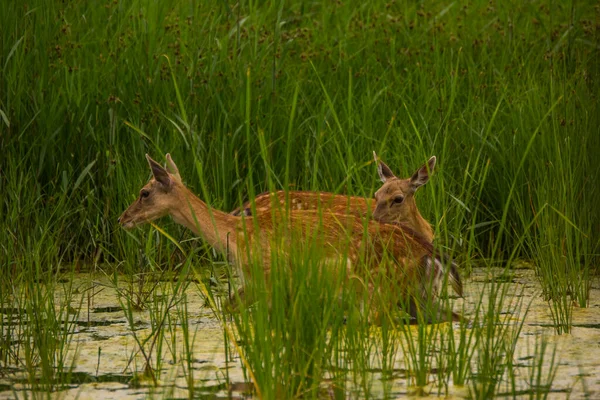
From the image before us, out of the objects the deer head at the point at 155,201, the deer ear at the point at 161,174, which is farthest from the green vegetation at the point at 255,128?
the deer ear at the point at 161,174

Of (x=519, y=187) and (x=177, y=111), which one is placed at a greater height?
(x=177, y=111)

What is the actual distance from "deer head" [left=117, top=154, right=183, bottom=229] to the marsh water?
550mm

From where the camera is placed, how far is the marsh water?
551 centimetres

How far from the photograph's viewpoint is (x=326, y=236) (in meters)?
7.21

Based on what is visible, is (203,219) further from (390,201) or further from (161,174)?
(390,201)

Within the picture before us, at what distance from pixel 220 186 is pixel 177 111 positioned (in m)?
0.64

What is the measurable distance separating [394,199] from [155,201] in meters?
1.57

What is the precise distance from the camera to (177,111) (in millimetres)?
9148

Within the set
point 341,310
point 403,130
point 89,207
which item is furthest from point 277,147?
point 341,310

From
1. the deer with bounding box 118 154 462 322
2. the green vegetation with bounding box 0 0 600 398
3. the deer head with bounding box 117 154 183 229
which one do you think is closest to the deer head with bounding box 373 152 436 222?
the green vegetation with bounding box 0 0 600 398

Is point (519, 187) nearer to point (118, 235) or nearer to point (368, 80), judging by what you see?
point (368, 80)

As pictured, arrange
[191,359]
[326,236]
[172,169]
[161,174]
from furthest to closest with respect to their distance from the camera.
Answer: [172,169], [161,174], [326,236], [191,359]

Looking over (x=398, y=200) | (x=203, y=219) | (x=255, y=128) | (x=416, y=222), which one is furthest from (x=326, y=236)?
(x=255, y=128)

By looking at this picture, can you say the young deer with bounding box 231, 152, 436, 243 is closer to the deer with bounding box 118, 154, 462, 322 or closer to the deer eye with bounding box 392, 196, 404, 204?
the deer eye with bounding box 392, 196, 404, 204
